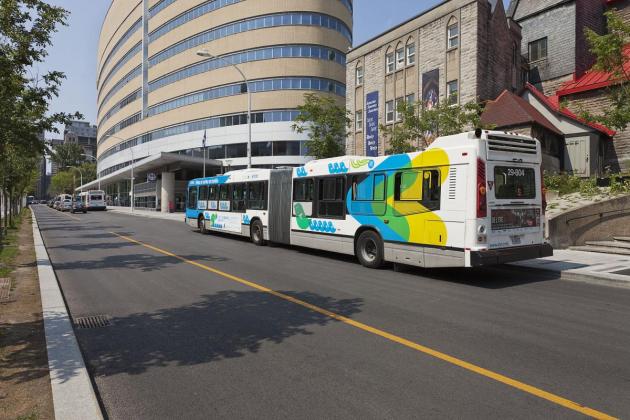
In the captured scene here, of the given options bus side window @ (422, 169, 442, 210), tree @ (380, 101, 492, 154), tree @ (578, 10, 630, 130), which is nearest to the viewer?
bus side window @ (422, 169, 442, 210)

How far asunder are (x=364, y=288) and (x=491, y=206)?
10.5 feet

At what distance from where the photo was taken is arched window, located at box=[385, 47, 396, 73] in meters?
32.9

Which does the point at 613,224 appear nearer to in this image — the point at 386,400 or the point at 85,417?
the point at 386,400

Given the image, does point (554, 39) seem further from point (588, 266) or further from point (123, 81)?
point (123, 81)

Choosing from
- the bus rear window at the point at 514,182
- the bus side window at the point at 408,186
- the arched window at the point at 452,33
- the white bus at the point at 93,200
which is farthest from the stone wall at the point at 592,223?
the white bus at the point at 93,200

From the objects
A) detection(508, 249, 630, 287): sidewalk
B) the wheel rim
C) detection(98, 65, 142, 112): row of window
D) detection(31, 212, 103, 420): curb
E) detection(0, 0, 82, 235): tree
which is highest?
detection(98, 65, 142, 112): row of window

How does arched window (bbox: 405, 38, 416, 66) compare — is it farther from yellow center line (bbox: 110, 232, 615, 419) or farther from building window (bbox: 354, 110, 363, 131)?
yellow center line (bbox: 110, 232, 615, 419)

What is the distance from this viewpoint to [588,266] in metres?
11.0

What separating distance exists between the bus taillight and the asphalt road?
5.07 ft

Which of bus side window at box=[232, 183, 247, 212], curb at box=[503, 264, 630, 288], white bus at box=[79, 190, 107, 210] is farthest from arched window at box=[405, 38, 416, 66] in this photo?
white bus at box=[79, 190, 107, 210]

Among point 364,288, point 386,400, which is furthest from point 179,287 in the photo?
point 386,400

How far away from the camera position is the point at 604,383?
13.6ft

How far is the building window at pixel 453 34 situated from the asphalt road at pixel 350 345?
22.3m

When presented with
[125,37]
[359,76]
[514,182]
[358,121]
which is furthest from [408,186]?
[125,37]
